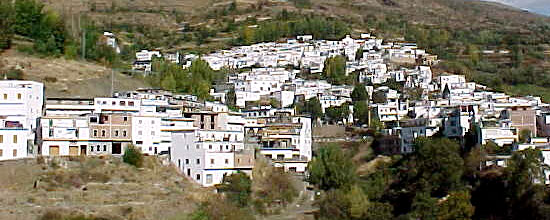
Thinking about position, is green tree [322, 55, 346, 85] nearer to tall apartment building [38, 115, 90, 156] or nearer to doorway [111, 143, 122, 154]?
doorway [111, 143, 122, 154]

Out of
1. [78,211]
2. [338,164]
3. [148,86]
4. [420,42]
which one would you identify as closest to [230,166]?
[338,164]

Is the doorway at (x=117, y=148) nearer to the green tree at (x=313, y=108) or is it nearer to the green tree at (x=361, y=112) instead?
the green tree at (x=313, y=108)

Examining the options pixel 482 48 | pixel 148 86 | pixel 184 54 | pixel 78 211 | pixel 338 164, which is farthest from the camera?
pixel 482 48

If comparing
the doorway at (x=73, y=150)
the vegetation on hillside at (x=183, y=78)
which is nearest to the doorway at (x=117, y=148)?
the doorway at (x=73, y=150)

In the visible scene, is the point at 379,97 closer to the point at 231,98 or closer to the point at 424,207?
the point at 231,98

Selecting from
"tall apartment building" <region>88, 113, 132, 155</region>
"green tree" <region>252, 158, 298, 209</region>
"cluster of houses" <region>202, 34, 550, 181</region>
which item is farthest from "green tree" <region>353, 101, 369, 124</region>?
"tall apartment building" <region>88, 113, 132, 155</region>

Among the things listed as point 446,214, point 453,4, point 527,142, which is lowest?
point 446,214

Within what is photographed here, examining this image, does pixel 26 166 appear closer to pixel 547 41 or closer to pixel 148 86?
pixel 148 86
